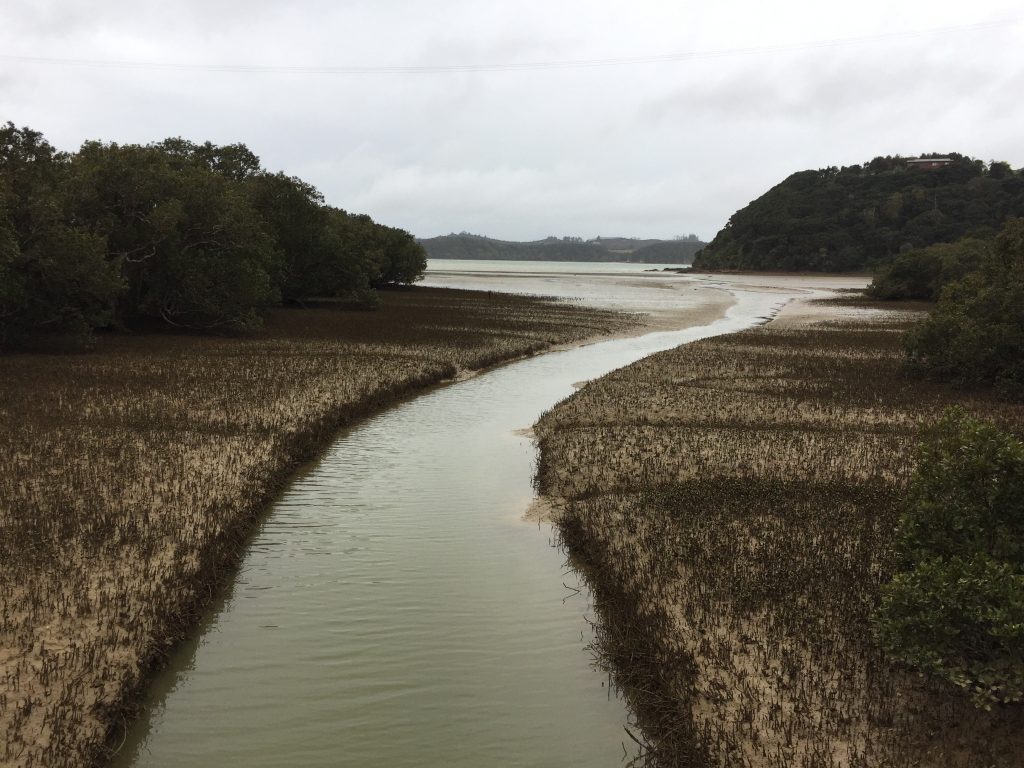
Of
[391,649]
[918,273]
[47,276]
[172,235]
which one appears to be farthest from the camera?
[918,273]

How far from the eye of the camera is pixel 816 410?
21734mm

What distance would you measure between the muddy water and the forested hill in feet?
461

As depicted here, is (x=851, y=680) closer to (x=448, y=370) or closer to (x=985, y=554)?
(x=985, y=554)

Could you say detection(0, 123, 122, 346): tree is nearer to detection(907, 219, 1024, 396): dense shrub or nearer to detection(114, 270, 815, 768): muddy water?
detection(114, 270, 815, 768): muddy water

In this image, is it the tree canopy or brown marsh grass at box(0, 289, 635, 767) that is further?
the tree canopy

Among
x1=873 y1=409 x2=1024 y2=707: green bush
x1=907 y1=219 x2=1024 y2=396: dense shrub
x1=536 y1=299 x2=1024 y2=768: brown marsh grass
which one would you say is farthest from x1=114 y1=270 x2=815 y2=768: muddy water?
x1=907 y1=219 x2=1024 y2=396: dense shrub

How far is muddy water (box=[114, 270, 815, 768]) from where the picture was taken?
707cm

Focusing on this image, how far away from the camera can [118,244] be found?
1411 inches

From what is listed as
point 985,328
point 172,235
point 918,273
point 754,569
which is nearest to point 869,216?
point 918,273

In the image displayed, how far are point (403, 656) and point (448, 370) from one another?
859 inches

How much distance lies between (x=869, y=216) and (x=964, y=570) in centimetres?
16436

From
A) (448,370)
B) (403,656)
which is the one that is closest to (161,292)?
(448,370)

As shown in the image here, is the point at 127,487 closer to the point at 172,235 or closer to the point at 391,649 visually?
the point at 391,649

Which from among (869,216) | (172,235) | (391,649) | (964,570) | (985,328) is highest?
(869,216)
